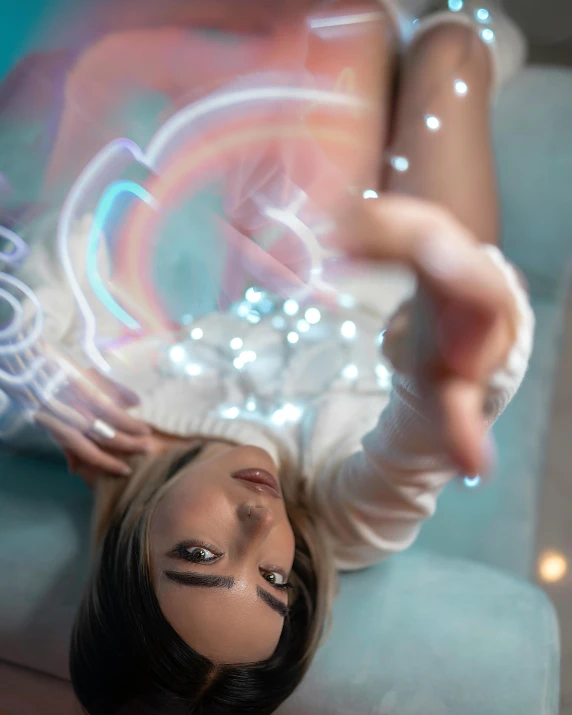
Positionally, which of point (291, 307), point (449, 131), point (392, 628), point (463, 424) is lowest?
point (392, 628)

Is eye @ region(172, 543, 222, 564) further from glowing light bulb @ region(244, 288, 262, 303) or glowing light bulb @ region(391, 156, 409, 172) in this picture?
glowing light bulb @ region(391, 156, 409, 172)

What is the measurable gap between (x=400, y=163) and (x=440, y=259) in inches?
23.6

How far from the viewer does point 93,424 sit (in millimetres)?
779

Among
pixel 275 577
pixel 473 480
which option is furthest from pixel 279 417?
pixel 473 480

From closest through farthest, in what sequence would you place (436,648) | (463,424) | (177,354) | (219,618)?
(463,424) < (219,618) < (436,648) < (177,354)

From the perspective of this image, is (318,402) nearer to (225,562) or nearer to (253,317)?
(253,317)

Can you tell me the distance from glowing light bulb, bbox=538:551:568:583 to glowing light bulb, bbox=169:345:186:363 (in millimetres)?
603

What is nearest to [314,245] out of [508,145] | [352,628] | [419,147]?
[419,147]

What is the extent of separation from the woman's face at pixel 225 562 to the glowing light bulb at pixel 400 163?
0.52 meters

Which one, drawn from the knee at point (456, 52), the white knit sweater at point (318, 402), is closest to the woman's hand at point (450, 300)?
the white knit sweater at point (318, 402)

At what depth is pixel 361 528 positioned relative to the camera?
2.18ft

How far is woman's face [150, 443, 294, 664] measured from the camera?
0.54 meters

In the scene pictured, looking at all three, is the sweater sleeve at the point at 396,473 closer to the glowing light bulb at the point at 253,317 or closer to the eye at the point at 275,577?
the eye at the point at 275,577

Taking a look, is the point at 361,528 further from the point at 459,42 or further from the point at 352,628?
the point at 459,42
